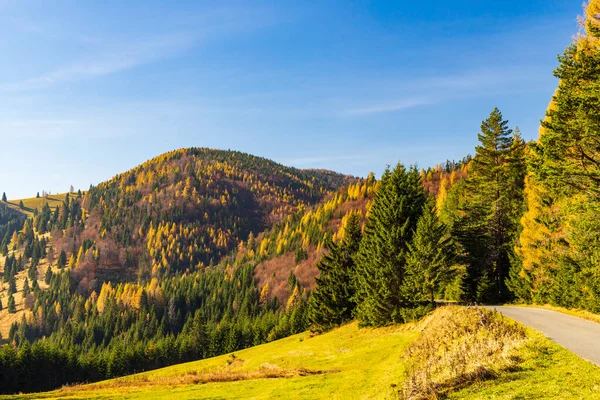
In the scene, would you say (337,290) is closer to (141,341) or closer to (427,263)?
(427,263)

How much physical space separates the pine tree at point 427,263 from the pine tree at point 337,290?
14753 mm

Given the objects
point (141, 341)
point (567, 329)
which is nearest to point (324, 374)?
point (567, 329)

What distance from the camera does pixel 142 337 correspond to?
6796 inches

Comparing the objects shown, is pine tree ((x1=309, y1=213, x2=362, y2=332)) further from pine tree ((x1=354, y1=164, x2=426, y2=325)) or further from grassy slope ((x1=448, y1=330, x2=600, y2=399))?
grassy slope ((x1=448, y1=330, x2=600, y2=399))

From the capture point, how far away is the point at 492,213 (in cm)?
4603

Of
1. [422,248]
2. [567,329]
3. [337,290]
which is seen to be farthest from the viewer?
[337,290]

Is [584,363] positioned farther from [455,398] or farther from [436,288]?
[436,288]

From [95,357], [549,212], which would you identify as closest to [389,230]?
[549,212]

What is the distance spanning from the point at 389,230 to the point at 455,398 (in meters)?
25.6

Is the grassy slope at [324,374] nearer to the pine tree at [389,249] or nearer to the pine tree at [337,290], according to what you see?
the pine tree at [389,249]

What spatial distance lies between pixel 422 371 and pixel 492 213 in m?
32.7

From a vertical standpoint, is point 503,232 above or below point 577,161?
below

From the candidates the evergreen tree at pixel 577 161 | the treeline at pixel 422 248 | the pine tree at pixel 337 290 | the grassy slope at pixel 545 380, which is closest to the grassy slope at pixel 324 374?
the treeline at pixel 422 248

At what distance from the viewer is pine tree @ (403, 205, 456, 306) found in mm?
34312
